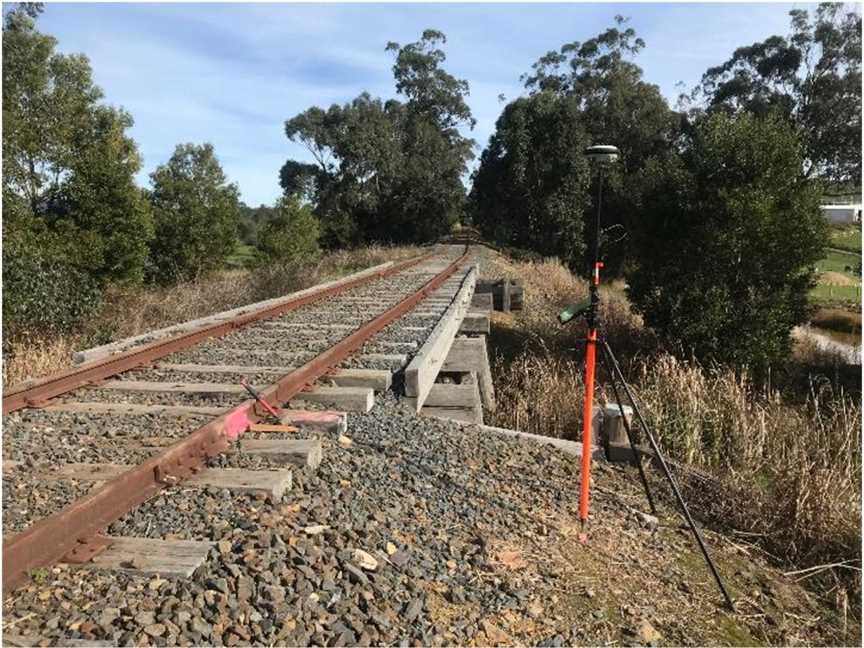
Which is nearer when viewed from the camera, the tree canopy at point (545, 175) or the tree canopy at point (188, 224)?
the tree canopy at point (188, 224)

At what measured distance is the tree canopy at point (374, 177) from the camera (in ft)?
155

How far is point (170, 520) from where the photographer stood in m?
2.96

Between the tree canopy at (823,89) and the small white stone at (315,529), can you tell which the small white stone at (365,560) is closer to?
the small white stone at (315,529)

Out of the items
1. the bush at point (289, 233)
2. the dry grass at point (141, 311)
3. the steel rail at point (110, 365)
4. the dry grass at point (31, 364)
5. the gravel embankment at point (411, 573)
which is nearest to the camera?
the gravel embankment at point (411, 573)

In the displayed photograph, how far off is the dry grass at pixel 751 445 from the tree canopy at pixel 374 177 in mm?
34025

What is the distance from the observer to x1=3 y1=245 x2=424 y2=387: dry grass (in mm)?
8554

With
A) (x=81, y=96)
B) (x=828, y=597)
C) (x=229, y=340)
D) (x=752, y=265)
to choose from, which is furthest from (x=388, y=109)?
(x=828, y=597)

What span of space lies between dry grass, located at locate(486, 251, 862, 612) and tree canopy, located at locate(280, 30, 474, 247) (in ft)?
112

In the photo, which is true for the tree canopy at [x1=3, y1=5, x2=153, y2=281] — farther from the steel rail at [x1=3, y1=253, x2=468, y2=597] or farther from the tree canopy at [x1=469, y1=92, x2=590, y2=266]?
the tree canopy at [x1=469, y1=92, x2=590, y2=266]

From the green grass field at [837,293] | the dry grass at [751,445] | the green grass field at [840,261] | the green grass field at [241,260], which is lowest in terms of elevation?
the green grass field at [837,293]

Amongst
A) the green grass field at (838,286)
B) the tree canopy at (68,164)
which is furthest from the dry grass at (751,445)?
the green grass field at (838,286)

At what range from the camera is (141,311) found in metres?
14.4

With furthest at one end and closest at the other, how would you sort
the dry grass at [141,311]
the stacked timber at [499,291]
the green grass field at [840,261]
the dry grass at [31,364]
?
1. the green grass field at [840,261]
2. the stacked timber at [499,291]
3. the dry grass at [141,311]
4. the dry grass at [31,364]

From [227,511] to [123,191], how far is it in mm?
20527
